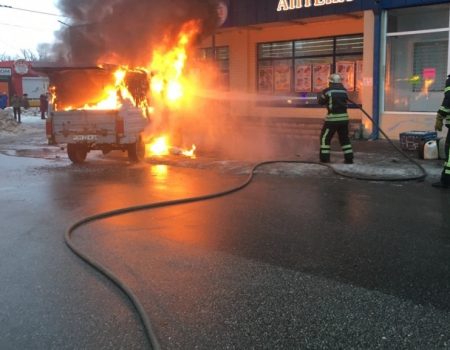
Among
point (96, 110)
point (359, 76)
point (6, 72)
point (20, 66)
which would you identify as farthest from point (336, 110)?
point (6, 72)

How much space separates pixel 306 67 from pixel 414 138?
7156mm

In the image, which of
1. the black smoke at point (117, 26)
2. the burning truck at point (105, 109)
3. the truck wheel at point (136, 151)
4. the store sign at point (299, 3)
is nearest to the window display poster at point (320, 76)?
the store sign at point (299, 3)

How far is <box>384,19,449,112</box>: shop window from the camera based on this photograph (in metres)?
13.5

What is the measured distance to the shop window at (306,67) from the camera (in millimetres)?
16406

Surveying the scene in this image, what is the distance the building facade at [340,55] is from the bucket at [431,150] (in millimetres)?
3340

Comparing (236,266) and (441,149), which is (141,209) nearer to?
(236,266)

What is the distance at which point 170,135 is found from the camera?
13562 millimetres

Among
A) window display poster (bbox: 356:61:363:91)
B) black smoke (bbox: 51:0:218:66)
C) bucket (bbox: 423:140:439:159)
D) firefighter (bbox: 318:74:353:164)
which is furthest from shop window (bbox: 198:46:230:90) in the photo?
bucket (bbox: 423:140:439:159)

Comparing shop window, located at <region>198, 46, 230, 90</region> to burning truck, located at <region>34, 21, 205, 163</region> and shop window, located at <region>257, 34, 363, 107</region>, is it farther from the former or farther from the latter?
burning truck, located at <region>34, 21, 205, 163</region>

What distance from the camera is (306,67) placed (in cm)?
1769

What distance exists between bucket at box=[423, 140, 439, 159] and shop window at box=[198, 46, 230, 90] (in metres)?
10.5

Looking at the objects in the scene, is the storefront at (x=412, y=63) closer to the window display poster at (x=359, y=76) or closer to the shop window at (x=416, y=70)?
the shop window at (x=416, y=70)

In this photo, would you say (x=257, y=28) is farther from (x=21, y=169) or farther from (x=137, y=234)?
(x=137, y=234)

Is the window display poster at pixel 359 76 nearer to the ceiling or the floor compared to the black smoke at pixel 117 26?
nearer to the floor
